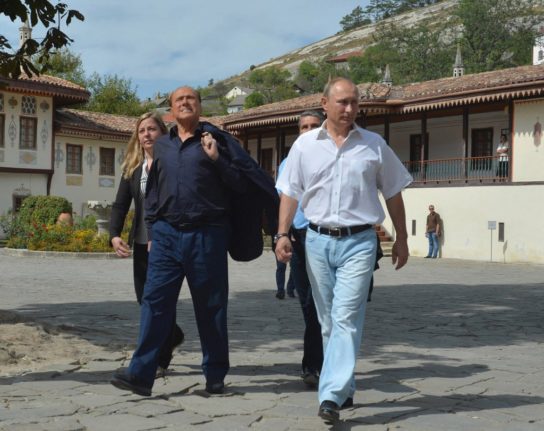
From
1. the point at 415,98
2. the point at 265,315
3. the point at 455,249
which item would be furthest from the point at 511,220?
→ the point at 265,315

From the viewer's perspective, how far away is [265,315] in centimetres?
907

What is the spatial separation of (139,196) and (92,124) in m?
32.4

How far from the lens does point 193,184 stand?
15.5 ft

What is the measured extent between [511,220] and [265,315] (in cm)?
1637

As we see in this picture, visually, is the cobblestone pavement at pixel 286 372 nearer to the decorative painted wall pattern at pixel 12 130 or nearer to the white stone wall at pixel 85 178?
the decorative painted wall pattern at pixel 12 130

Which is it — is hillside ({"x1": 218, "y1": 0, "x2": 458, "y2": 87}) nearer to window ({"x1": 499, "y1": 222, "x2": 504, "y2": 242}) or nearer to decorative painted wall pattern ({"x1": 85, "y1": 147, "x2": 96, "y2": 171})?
decorative painted wall pattern ({"x1": 85, "y1": 147, "x2": 96, "y2": 171})

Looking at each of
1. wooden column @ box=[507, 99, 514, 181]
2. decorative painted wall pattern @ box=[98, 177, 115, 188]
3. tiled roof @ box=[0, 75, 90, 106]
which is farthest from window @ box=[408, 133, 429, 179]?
decorative painted wall pattern @ box=[98, 177, 115, 188]

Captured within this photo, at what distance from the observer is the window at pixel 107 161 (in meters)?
37.4

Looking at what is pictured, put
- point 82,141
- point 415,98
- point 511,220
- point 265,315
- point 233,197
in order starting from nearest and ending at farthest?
1. point 233,197
2. point 265,315
3. point 511,220
4. point 415,98
5. point 82,141

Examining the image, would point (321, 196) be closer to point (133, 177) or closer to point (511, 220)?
point (133, 177)

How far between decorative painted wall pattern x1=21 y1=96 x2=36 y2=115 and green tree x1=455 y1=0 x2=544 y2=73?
134 feet

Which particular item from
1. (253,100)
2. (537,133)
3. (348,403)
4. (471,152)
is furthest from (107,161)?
(253,100)

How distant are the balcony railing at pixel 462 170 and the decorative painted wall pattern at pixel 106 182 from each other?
14.8 meters

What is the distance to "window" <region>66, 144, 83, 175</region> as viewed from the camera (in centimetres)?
3591
